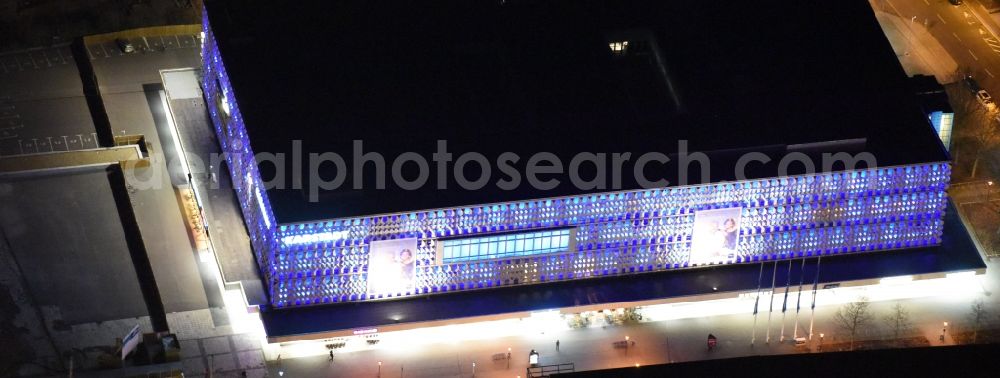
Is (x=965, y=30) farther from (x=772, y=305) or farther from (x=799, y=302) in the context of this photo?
(x=772, y=305)

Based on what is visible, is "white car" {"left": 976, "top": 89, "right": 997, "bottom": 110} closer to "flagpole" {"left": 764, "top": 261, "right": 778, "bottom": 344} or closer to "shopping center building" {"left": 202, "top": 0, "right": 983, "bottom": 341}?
"shopping center building" {"left": 202, "top": 0, "right": 983, "bottom": 341}

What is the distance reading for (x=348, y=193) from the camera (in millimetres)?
122812

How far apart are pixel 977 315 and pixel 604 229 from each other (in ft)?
97.3

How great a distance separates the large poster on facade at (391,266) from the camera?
123 m

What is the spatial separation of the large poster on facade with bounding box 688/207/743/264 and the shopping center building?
17 centimetres

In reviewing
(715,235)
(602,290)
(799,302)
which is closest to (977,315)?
(799,302)

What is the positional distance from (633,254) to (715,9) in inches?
960

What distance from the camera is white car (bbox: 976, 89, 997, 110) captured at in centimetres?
14635

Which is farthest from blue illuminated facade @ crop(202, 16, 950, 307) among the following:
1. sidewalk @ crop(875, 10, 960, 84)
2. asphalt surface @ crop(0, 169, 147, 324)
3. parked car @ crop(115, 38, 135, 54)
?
sidewalk @ crop(875, 10, 960, 84)

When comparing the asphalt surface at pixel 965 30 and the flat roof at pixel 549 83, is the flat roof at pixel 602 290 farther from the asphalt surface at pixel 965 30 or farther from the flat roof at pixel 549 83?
the asphalt surface at pixel 965 30

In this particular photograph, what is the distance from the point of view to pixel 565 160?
125688 mm

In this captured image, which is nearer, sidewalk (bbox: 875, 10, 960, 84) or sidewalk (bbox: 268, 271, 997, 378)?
sidewalk (bbox: 268, 271, 997, 378)

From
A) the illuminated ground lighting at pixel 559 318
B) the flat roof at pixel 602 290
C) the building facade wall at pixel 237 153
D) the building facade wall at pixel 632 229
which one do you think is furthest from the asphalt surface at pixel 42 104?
the illuminated ground lighting at pixel 559 318

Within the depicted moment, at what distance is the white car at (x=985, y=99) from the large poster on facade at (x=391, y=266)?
5570 centimetres
